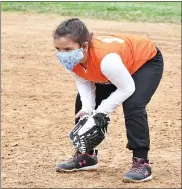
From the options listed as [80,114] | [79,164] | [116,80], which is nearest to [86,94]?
[80,114]

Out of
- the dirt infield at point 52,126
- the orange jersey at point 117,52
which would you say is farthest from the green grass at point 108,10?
the orange jersey at point 117,52

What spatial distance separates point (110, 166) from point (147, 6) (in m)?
15.6

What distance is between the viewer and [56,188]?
4.97 meters

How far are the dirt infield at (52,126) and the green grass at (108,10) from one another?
4984 mm

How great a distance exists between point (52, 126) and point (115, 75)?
2399 mm

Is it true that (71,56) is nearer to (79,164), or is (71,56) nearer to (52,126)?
(79,164)

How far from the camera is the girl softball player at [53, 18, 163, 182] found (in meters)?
4.88

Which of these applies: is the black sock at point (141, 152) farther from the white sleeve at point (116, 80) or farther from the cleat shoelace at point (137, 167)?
the white sleeve at point (116, 80)

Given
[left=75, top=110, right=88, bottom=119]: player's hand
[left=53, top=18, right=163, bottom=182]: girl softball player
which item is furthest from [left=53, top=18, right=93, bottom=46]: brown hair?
[left=75, top=110, right=88, bottom=119]: player's hand

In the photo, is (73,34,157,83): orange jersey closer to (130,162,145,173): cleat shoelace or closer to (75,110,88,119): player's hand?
(75,110,88,119): player's hand

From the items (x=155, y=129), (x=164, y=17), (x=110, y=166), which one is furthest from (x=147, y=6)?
(x=110, y=166)

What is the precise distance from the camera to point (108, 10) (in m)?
19.5

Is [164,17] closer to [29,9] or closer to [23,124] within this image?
[29,9]

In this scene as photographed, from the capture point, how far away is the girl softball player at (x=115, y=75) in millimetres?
4875
